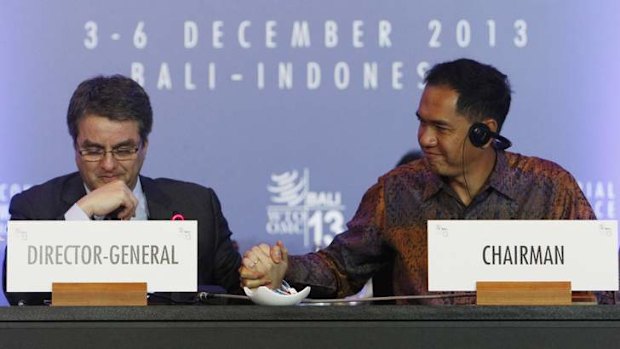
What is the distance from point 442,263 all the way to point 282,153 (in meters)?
1.88

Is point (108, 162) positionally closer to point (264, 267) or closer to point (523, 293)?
point (264, 267)

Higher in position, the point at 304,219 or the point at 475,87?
the point at 475,87

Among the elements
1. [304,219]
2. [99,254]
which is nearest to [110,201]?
[99,254]

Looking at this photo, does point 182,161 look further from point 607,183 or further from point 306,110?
point 607,183

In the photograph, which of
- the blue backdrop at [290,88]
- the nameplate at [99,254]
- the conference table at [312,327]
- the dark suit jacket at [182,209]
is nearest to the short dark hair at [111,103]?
the dark suit jacket at [182,209]

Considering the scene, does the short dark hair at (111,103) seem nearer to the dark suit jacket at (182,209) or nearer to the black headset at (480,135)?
the dark suit jacket at (182,209)

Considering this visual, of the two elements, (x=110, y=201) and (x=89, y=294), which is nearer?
(x=89, y=294)

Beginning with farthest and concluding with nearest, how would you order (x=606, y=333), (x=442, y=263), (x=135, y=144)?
(x=135, y=144) → (x=442, y=263) → (x=606, y=333)

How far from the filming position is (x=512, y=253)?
2.27 m

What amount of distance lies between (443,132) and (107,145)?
0.84m

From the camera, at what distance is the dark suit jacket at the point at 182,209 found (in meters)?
3.09

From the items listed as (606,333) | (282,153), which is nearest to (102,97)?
(282,153)

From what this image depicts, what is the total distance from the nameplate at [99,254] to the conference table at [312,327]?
0.10 meters

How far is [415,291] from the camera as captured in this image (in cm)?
296
